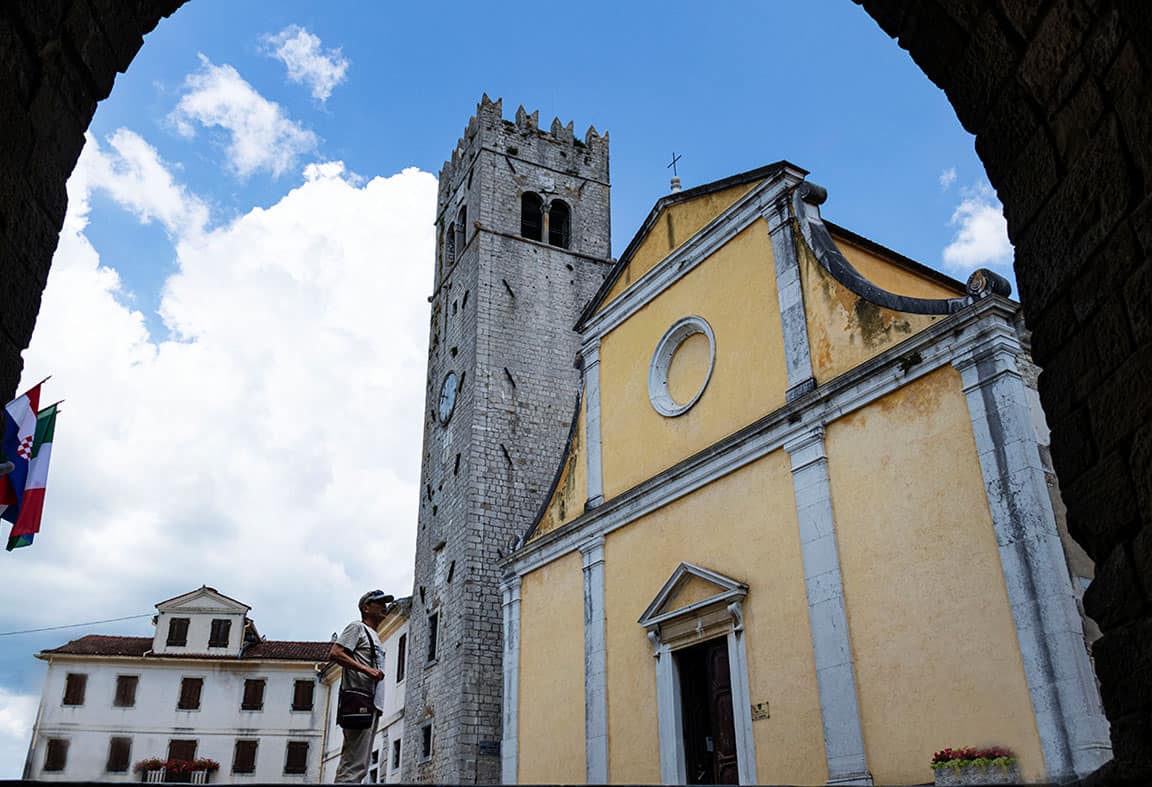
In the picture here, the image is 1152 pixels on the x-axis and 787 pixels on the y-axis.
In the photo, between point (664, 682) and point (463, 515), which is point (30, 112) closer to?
point (664, 682)

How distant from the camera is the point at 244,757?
30.7 m

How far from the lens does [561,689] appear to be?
1360 cm

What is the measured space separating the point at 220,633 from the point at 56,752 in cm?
576

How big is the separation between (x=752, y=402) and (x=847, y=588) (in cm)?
276

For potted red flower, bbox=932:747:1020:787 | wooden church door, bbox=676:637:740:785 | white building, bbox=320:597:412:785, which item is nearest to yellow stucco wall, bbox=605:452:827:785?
wooden church door, bbox=676:637:740:785

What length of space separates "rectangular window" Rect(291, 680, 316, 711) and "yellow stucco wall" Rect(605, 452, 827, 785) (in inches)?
861

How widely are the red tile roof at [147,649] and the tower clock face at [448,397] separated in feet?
40.0

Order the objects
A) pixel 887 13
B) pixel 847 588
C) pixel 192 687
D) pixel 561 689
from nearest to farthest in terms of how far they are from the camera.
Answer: pixel 887 13 → pixel 847 588 → pixel 561 689 → pixel 192 687

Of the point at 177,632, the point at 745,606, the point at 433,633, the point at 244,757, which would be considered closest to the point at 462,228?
the point at 433,633

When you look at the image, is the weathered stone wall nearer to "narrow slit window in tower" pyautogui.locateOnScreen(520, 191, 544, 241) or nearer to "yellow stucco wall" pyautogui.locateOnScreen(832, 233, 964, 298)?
"yellow stucco wall" pyautogui.locateOnScreen(832, 233, 964, 298)

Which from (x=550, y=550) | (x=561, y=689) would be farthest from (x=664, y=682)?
(x=550, y=550)

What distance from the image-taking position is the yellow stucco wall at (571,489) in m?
14.6

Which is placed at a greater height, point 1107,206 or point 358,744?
point 1107,206

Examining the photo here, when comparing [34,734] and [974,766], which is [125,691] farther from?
[974,766]
